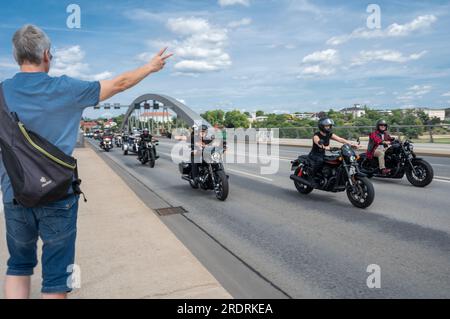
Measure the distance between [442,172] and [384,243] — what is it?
25.7 feet

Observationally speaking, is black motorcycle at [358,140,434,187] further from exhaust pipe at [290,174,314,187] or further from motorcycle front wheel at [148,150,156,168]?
motorcycle front wheel at [148,150,156,168]

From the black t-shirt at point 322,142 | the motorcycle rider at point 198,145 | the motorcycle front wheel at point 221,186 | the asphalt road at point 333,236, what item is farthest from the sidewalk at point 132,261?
the black t-shirt at point 322,142

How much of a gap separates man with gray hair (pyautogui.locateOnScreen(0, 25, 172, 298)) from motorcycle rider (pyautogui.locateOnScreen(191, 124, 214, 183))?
6256mm

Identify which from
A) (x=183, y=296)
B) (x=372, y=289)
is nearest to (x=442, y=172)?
(x=372, y=289)

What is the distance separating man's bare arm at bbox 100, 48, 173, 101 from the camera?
2273 millimetres

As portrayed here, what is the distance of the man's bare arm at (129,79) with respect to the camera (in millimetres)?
2273

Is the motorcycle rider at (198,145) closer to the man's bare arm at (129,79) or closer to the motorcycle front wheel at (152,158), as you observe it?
the man's bare arm at (129,79)

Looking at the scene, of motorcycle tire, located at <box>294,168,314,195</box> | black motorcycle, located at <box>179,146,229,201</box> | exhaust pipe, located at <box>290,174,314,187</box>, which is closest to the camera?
exhaust pipe, located at <box>290,174,314,187</box>

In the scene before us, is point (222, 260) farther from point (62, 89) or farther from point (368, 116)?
point (368, 116)

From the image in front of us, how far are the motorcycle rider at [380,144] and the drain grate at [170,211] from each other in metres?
5.30

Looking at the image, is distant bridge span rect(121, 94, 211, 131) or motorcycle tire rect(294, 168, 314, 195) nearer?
motorcycle tire rect(294, 168, 314, 195)

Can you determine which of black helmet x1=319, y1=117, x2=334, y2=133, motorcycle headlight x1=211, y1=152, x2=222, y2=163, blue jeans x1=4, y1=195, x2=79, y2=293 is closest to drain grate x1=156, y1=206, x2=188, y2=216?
motorcycle headlight x1=211, y1=152, x2=222, y2=163

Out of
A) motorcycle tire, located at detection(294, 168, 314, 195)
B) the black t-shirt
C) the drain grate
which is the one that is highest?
the black t-shirt

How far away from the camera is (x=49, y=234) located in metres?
2.14
